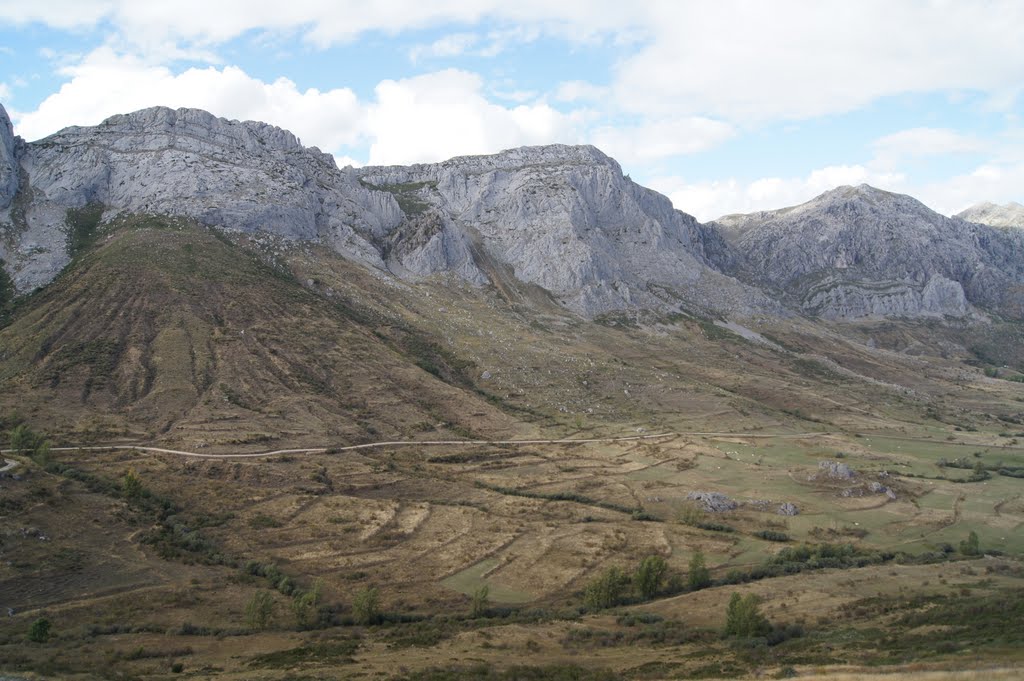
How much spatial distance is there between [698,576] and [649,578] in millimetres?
5221

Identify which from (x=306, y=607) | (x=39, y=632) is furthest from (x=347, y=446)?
(x=39, y=632)

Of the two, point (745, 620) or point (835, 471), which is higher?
point (835, 471)

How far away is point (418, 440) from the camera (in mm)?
124312

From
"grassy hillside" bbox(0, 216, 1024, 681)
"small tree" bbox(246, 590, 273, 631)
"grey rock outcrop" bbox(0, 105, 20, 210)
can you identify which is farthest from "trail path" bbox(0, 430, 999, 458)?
"grey rock outcrop" bbox(0, 105, 20, 210)

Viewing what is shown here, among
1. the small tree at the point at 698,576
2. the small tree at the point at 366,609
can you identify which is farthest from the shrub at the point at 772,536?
the small tree at the point at 366,609

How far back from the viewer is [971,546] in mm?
81562

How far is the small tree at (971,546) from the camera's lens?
81.1 m

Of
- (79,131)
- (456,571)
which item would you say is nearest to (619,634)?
(456,571)

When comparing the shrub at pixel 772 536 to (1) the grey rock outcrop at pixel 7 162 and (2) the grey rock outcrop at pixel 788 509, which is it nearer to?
(2) the grey rock outcrop at pixel 788 509

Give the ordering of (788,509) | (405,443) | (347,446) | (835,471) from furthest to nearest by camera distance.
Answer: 1. (405,443)
2. (347,446)
3. (835,471)
4. (788,509)

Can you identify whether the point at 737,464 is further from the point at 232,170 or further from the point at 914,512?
the point at 232,170

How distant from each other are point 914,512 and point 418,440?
72246 mm

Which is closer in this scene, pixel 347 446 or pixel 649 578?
pixel 649 578

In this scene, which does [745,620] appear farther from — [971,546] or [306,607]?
[306,607]
